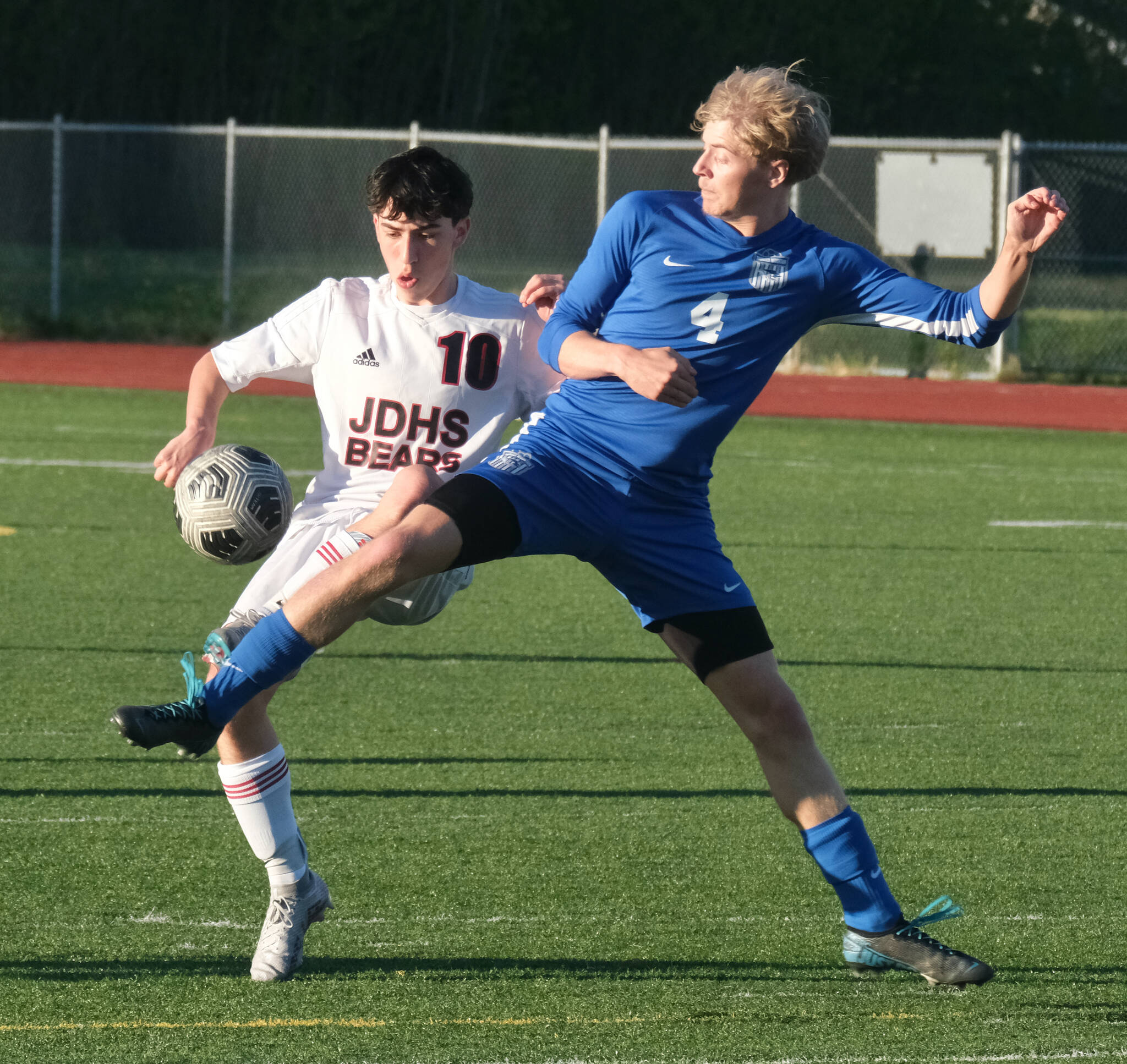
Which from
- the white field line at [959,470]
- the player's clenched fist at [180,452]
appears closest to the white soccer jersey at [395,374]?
the player's clenched fist at [180,452]

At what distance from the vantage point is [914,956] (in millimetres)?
3979

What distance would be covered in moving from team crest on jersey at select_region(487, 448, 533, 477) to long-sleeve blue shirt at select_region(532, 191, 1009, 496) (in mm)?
63

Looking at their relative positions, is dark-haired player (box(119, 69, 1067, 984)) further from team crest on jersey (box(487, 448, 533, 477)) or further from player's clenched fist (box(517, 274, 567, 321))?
player's clenched fist (box(517, 274, 567, 321))

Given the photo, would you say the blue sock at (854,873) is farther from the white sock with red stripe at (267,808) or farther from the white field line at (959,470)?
the white field line at (959,470)

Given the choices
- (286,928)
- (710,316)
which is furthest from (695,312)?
(286,928)

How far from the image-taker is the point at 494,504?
3.84 meters

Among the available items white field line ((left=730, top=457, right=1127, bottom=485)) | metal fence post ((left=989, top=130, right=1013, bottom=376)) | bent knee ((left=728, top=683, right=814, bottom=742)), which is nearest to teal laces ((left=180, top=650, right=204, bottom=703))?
bent knee ((left=728, top=683, right=814, bottom=742))

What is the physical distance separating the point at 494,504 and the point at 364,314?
0.99 metres

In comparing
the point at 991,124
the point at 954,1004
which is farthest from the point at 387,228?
the point at 991,124

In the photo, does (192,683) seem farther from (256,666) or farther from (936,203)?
(936,203)

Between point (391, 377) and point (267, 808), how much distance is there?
43.0 inches

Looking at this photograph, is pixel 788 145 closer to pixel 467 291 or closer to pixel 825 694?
pixel 467 291

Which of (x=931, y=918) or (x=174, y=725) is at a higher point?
A: (x=174, y=725)

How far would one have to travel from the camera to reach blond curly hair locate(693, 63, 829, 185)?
393 centimetres
